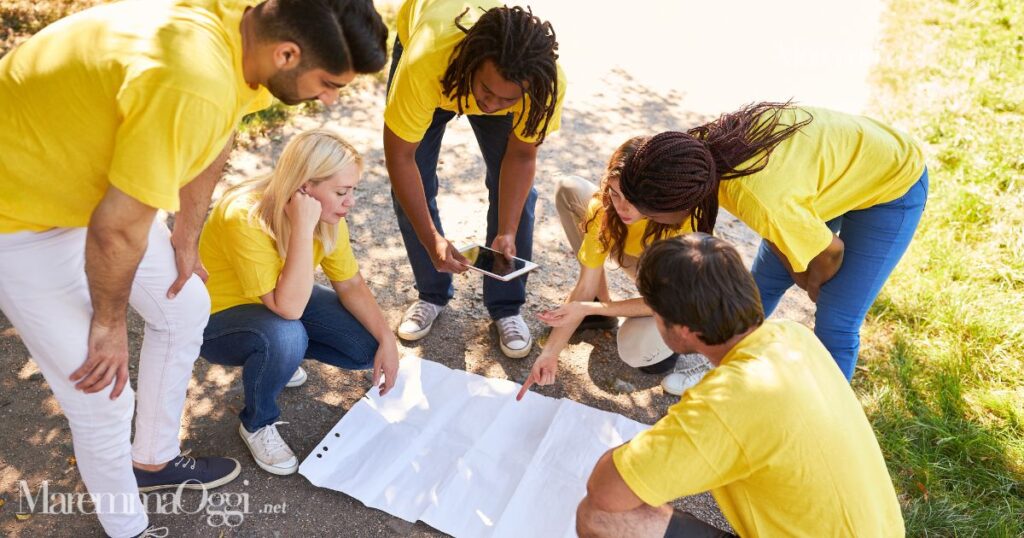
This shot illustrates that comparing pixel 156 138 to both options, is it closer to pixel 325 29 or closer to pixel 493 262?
pixel 325 29

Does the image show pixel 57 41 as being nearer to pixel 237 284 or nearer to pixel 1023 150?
pixel 237 284

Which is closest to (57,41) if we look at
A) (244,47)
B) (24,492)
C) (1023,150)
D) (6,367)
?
(244,47)

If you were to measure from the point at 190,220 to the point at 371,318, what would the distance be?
0.77 metres

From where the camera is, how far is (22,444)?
2.55m

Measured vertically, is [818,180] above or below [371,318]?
above

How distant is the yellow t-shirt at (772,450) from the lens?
61.1 inches

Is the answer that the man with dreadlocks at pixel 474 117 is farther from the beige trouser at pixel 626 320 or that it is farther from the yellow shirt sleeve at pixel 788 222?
the yellow shirt sleeve at pixel 788 222

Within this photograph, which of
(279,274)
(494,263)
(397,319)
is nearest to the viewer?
(279,274)

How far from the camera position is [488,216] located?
3225 mm

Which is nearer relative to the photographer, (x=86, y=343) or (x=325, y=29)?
(x=325, y=29)

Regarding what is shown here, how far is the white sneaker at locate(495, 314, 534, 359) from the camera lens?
3174 mm

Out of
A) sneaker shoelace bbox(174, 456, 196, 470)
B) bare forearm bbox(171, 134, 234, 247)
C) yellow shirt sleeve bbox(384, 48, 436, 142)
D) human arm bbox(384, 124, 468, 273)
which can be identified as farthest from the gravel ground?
yellow shirt sleeve bbox(384, 48, 436, 142)

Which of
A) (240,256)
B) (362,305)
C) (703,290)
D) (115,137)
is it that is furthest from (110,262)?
(703,290)

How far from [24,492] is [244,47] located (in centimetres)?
163
